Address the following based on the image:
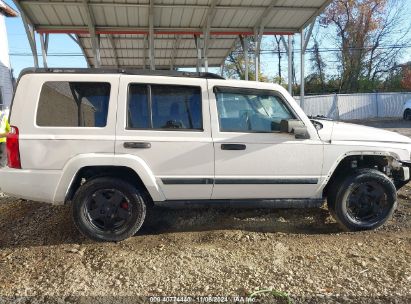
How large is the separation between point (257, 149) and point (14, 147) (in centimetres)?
261

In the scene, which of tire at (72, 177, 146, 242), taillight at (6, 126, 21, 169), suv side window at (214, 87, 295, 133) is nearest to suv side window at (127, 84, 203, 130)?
suv side window at (214, 87, 295, 133)

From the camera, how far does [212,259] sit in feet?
12.6

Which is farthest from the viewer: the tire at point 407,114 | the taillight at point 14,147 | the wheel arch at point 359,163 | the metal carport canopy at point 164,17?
the tire at point 407,114

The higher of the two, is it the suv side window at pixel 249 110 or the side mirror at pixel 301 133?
the suv side window at pixel 249 110

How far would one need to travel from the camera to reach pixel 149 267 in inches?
145

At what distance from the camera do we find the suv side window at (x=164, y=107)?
4145 mm

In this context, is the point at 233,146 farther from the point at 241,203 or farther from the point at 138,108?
the point at 138,108

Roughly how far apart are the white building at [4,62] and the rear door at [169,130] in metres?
13.0

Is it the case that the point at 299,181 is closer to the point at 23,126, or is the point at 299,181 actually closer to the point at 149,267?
the point at 149,267

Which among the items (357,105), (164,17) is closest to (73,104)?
(164,17)

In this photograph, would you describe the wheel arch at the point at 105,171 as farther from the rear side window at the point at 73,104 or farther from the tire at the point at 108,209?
the rear side window at the point at 73,104

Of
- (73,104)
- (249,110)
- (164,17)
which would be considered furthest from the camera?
(164,17)

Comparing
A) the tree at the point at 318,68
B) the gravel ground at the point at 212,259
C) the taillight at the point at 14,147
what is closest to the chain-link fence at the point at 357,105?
the tree at the point at 318,68

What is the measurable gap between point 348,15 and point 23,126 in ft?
129
